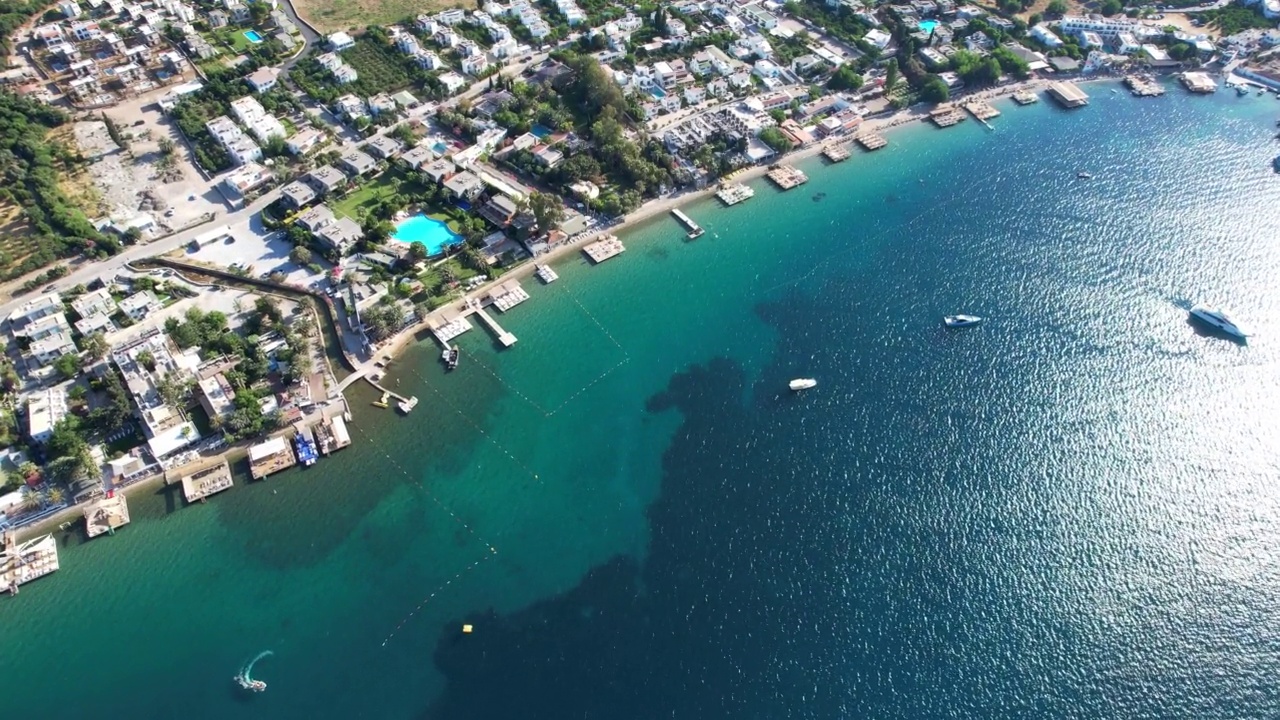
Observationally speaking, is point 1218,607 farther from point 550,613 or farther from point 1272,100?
point 1272,100

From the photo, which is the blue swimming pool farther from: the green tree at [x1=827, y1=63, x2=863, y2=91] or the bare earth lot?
the green tree at [x1=827, y1=63, x2=863, y2=91]

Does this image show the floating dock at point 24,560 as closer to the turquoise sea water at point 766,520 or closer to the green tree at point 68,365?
the turquoise sea water at point 766,520

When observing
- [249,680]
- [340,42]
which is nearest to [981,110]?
[340,42]

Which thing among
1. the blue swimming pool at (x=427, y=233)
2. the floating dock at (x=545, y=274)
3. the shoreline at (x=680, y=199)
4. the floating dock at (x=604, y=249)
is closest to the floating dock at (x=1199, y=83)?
the shoreline at (x=680, y=199)

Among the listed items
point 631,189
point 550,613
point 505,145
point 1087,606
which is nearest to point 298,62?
point 505,145

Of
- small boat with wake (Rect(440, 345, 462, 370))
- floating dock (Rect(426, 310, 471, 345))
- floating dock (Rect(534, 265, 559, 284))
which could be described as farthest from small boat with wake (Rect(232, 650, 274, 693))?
floating dock (Rect(534, 265, 559, 284))

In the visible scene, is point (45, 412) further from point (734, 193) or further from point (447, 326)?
point (734, 193)

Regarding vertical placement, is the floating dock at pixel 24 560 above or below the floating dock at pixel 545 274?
below
